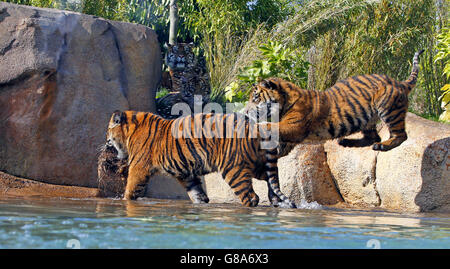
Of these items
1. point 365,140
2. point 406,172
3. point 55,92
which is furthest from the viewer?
point 55,92

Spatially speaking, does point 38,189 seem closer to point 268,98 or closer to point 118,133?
point 118,133

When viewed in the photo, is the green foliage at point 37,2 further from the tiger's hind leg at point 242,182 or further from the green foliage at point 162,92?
the tiger's hind leg at point 242,182

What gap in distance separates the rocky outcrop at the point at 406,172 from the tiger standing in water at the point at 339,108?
0.51 m

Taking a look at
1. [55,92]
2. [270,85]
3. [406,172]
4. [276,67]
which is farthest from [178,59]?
[406,172]

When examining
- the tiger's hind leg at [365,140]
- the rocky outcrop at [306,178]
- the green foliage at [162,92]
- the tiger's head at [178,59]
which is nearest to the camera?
the tiger's hind leg at [365,140]

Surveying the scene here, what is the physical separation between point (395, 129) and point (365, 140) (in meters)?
0.81

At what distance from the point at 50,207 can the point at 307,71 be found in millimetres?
4927

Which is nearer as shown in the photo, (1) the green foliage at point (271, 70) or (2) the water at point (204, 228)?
(2) the water at point (204, 228)

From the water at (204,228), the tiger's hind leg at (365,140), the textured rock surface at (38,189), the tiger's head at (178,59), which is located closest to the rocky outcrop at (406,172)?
the tiger's hind leg at (365,140)

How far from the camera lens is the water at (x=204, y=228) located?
3564 millimetres

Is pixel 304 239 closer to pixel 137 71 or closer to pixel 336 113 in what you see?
pixel 336 113

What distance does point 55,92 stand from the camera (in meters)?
8.55

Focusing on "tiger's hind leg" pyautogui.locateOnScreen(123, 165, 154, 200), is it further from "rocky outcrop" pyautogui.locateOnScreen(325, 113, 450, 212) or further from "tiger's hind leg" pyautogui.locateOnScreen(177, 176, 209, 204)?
"rocky outcrop" pyautogui.locateOnScreen(325, 113, 450, 212)

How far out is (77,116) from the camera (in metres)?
8.66
